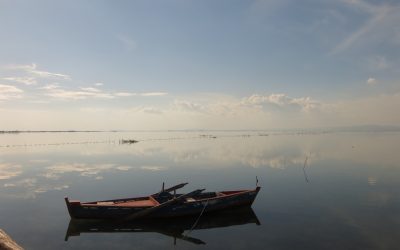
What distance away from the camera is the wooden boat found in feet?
72.9

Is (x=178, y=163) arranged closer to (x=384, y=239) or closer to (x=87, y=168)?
(x=87, y=168)

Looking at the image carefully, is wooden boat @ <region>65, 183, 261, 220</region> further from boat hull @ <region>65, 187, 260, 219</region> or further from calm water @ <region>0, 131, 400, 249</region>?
calm water @ <region>0, 131, 400, 249</region>

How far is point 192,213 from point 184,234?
2889 mm

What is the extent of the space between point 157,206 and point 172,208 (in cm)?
121

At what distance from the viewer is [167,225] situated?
74.8 feet

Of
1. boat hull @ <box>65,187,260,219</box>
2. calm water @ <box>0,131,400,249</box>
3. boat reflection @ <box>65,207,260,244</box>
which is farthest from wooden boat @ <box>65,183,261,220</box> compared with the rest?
calm water @ <box>0,131,400,249</box>

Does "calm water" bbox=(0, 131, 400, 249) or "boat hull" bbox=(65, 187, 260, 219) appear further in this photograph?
"boat hull" bbox=(65, 187, 260, 219)

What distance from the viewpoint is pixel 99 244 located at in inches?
768

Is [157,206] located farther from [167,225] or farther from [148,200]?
[148,200]

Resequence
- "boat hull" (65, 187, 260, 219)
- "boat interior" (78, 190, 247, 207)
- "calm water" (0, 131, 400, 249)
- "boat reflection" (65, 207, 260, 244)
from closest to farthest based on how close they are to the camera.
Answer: "calm water" (0, 131, 400, 249)
"boat reflection" (65, 207, 260, 244)
"boat hull" (65, 187, 260, 219)
"boat interior" (78, 190, 247, 207)

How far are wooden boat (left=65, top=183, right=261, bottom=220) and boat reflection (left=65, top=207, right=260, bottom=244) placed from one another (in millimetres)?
457

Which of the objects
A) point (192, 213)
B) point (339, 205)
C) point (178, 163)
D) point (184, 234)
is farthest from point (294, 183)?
point (178, 163)

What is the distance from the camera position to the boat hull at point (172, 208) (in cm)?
2212

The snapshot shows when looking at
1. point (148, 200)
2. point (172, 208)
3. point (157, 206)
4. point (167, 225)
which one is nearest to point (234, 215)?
point (172, 208)
